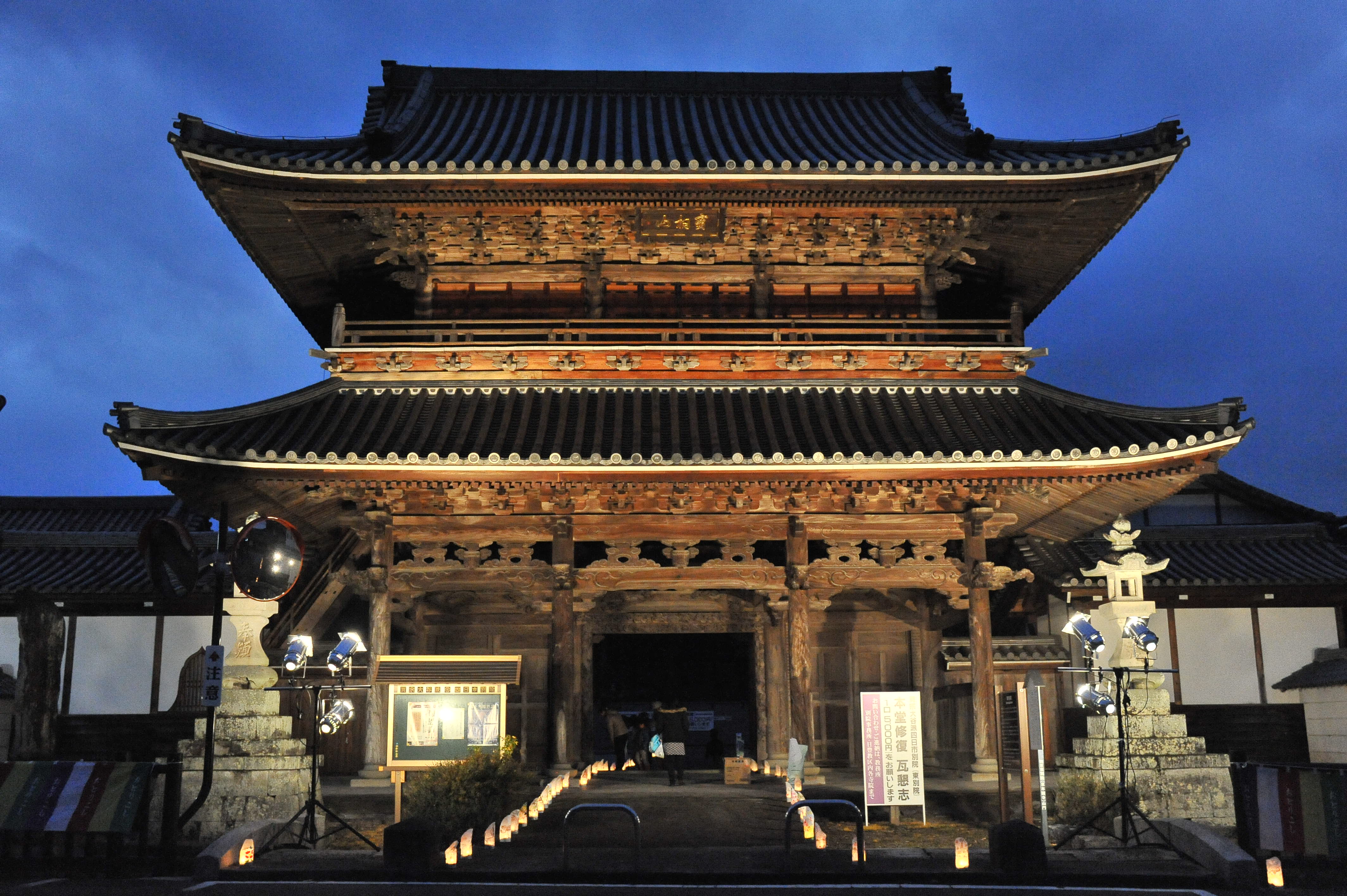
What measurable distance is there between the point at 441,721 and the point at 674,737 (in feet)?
21.0

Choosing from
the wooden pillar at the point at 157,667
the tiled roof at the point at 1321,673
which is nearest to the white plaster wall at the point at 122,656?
the wooden pillar at the point at 157,667

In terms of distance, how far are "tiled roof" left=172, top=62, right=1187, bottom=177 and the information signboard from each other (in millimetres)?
7922

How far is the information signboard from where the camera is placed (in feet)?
43.0

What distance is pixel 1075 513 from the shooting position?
18.3 metres

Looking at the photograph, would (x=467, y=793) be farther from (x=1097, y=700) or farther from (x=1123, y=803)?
(x=1097, y=700)

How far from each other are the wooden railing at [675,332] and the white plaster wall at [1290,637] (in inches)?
339

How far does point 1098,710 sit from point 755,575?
538 centimetres

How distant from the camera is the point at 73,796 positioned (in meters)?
12.6

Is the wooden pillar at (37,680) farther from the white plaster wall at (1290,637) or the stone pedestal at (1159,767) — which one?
the white plaster wall at (1290,637)

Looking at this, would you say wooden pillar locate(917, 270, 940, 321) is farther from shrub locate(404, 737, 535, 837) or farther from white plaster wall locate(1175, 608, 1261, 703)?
shrub locate(404, 737, 535, 837)

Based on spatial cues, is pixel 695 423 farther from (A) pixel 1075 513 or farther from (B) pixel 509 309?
(A) pixel 1075 513

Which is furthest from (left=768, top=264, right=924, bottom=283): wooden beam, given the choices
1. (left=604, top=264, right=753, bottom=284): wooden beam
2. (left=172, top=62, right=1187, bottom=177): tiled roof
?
(left=172, top=62, right=1187, bottom=177): tiled roof

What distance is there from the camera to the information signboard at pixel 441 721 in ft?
43.0

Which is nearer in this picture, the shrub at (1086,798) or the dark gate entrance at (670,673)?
the shrub at (1086,798)
